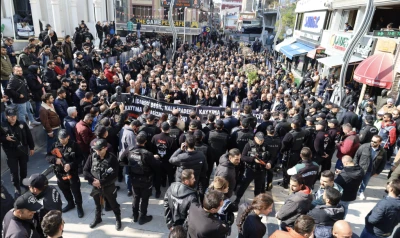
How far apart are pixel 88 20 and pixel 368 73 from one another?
804 inches

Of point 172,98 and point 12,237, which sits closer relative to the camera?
point 12,237

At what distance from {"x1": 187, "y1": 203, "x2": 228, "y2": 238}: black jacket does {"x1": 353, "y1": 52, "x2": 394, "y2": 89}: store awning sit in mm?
10681

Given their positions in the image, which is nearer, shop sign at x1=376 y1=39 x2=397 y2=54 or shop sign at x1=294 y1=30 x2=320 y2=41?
shop sign at x1=376 y1=39 x2=397 y2=54

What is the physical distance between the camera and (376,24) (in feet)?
48.4

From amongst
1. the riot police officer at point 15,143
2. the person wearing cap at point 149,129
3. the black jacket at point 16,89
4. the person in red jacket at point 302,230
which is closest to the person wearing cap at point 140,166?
the person wearing cap at point 149,129

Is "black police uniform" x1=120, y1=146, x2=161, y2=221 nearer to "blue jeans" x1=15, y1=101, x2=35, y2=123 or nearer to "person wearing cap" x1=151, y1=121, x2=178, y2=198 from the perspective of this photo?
"person wearing cap" x1=151, y1=121, x2=178, y2=198

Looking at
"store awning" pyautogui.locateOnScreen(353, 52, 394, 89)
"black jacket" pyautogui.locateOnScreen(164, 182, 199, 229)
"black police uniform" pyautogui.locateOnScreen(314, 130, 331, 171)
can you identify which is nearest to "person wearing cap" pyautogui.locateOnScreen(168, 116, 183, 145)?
"black jacket" pyautogui.locateOnScreen(164, 182, 199, 229)

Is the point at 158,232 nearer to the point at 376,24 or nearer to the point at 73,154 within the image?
the point at 73,154

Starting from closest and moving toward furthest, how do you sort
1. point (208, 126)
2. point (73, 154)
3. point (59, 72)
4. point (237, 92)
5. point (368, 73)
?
point (73, 154)
point (208, 126)
point (59, 72)
point (237, 92)
point (368, 73)

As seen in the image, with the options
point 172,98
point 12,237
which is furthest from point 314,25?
point 12,237

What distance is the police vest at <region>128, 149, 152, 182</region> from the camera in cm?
437

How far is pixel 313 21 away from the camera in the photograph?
73.7 ft

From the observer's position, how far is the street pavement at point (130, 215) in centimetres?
464

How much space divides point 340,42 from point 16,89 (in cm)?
1634
